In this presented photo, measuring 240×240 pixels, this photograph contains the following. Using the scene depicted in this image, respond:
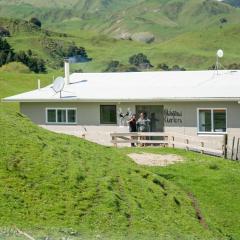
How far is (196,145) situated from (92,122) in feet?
20.0

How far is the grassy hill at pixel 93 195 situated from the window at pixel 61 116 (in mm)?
11658

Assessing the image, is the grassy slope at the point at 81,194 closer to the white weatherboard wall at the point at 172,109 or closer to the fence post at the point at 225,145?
the fence post at the point at 225,145

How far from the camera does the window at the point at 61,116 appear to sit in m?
38.9

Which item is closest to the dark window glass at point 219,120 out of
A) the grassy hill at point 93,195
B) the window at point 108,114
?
the window at point 108,114

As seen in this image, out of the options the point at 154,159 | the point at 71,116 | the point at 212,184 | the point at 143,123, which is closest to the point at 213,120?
the point at 143,123

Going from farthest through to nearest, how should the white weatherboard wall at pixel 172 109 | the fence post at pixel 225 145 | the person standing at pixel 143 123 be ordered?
1. the person standing at pixel 143 123
2. the white weatherboard wall at pixel 172 109
3. the fence post at pixel 225 145

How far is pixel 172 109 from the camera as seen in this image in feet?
121

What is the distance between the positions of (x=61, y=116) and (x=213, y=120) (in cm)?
836

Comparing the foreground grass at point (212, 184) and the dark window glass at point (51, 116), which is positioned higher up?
the dark window glass at point (51, 116)

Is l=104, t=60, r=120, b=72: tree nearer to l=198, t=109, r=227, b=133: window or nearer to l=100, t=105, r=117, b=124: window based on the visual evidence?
l=100, t=105, r=117, b=124: window

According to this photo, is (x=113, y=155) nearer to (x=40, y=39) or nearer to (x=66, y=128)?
(x=66, y=128)

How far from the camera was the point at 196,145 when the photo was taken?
35406mm

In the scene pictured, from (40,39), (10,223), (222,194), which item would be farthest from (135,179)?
(40,39)

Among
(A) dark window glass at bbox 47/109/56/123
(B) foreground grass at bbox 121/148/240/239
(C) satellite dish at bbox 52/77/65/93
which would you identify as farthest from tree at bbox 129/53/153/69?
(B) foreground grass at bbox 121/148/240/239
